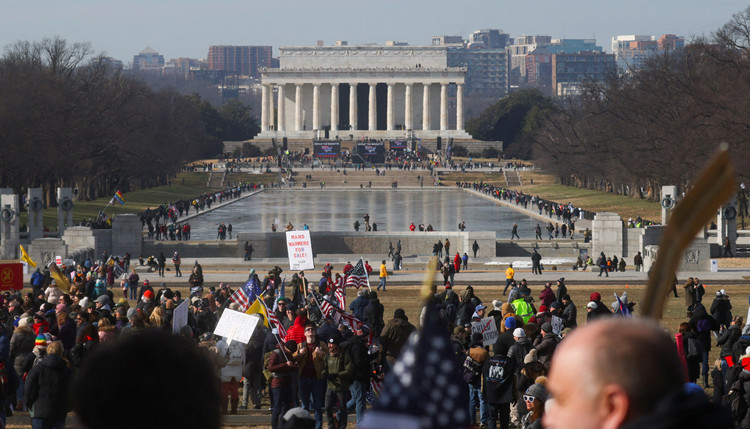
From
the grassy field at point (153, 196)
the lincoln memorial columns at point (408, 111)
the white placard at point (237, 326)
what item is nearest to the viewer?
the white placard at point (237, 326)

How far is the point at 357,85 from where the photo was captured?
172 meters

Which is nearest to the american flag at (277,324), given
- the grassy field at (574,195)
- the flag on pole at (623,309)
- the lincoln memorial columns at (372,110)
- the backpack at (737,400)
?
the flag on pole at (623,309)

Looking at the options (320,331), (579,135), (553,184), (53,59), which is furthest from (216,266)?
(553,184)

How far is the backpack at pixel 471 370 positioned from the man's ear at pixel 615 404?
1140 cm

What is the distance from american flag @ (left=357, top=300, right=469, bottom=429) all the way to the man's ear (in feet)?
0.95

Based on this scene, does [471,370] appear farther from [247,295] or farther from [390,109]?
[390,109]

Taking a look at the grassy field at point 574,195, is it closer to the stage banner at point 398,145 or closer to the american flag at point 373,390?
the stage banner at point 398,145

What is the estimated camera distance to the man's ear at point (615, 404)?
230 centimetres

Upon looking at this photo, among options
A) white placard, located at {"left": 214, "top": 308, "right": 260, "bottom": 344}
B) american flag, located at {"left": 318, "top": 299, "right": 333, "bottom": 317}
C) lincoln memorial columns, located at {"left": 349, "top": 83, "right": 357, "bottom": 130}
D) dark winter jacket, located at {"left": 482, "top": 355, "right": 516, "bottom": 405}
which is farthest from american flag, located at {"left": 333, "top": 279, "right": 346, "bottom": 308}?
lincoln memorial columns, located at {"left": 349, "top": 83, "right": 357, "bottom": 130}

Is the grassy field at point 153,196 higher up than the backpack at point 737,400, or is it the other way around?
the grassy field at point 153,196

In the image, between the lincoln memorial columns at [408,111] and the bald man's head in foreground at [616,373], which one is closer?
the bald man's head in foreground at [616,373]

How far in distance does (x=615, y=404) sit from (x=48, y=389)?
1018 centimetres

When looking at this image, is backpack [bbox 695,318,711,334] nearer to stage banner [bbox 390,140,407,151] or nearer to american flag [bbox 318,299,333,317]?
american flag [bbox 318,299,333,317]

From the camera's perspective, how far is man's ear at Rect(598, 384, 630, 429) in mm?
2297
